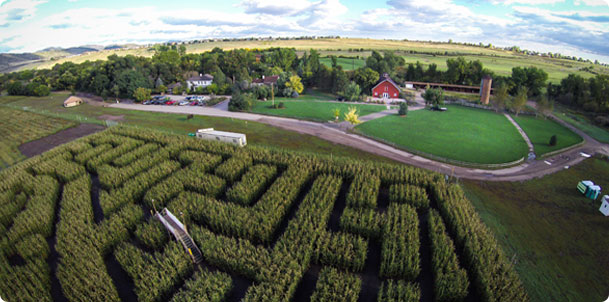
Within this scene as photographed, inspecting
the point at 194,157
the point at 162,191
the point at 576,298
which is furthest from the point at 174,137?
the point at 576,298

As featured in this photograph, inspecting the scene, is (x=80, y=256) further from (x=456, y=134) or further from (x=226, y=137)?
(x=456, y=134)

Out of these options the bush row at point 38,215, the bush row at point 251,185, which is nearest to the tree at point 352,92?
the bush row at point 251,185

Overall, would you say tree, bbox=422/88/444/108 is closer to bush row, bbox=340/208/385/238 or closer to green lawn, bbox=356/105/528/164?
green lawn, bbox=356/105/528/164

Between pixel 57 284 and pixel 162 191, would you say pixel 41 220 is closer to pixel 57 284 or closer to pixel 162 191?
pixel 57 284

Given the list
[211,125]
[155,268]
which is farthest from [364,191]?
[211,125]

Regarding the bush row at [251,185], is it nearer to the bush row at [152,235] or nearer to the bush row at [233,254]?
the bush row at [233,254]

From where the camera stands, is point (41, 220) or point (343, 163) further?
point (343, 163)

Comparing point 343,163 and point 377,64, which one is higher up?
point 377,64
